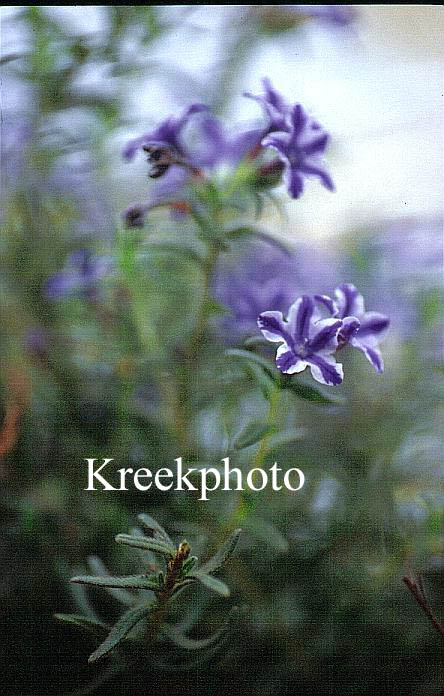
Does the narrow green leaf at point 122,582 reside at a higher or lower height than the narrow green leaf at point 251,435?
lower

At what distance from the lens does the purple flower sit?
0.42 m

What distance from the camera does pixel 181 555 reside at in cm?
39

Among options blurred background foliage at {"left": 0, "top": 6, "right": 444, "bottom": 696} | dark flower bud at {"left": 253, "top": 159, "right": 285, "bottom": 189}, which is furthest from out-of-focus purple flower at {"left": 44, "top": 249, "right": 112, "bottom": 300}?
dark flower bud at {"left": 253, "top": 159, "right": 285, "bottom": 189}

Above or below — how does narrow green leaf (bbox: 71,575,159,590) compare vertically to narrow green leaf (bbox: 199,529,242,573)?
below

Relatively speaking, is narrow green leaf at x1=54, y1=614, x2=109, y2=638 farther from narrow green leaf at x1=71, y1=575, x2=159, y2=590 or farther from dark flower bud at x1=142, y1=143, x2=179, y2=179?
dark flower bud at x1=142, y1=143, x2=179, y2=179

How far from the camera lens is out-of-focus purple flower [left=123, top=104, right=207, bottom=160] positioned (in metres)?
0.48

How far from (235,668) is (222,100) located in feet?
1.20

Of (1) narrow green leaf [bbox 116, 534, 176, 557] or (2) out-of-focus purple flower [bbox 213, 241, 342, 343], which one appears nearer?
(1) narrow green leaf [bbox 116, 534, 176, 557]

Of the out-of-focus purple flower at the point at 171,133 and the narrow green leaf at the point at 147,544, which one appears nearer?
the narrow green leaf at the point at 147,544

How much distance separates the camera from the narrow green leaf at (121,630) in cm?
39

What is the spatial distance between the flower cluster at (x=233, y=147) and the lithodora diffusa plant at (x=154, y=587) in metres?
0.21

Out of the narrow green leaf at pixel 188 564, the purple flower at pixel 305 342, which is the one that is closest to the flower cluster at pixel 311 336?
the purple flower at pixel 305 342

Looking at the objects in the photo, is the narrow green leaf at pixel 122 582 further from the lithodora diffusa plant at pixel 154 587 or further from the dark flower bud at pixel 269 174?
the dark flower bud at pixel 269 174

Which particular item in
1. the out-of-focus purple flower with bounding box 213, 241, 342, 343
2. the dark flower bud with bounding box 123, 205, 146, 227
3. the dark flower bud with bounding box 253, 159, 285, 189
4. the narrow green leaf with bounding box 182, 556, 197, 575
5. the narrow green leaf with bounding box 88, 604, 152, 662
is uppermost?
the dark flower bud with bounding box 253, 159, 285, 189
